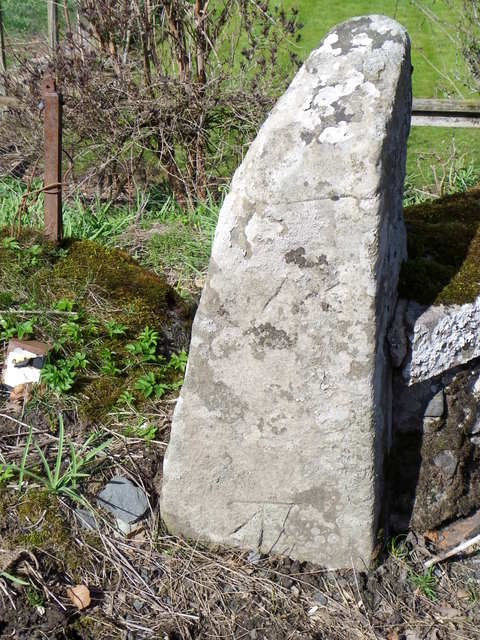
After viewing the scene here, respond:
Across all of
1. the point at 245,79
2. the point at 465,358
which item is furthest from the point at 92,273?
the point at 245,79

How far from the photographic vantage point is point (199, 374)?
7.34 feet

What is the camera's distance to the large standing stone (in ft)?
6.55

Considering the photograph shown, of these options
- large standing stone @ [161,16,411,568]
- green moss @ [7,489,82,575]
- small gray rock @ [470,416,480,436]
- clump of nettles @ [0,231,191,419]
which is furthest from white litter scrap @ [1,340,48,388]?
small gray rock @ [470,416,480,436]

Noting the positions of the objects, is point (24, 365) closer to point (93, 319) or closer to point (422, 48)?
point (93, 319)

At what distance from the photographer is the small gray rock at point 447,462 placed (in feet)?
8.23

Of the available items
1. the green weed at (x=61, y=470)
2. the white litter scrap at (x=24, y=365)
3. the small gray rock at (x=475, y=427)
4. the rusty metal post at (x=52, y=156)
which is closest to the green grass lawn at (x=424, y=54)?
the rusty metal post at (x=52, y=156)

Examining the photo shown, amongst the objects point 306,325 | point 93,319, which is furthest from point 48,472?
point 306,325

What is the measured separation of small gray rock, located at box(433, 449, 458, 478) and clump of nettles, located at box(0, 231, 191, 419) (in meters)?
1.11

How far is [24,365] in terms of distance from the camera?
2930 millimetres

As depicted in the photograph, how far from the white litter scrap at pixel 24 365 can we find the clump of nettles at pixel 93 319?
49 mm

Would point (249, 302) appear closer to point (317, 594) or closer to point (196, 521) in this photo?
point (196, 521)

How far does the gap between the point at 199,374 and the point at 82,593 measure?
0.78 metres

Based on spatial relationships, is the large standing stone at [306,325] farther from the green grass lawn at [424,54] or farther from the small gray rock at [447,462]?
the green grass lawn at [424,54]

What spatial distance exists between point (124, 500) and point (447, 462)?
3.76 ft
